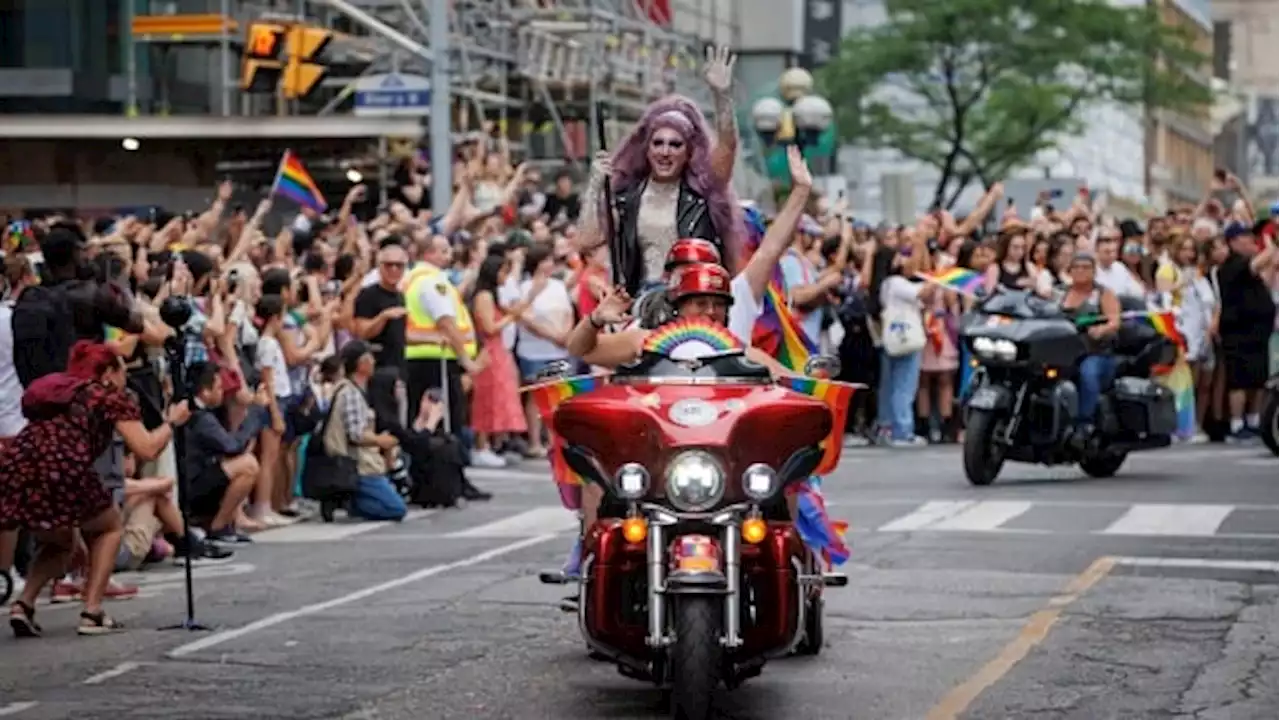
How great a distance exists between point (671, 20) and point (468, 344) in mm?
38688

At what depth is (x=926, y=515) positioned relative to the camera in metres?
20.1

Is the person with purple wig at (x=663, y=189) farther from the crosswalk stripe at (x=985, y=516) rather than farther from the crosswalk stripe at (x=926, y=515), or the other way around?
the crosswalk stripe at (x=985, y=516)

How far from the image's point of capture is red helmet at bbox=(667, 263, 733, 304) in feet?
37.9

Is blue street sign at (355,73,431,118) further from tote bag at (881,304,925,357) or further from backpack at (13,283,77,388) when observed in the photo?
backpack at (13,283,77,388)

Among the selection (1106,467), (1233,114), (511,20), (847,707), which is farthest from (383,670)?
(1233,114)

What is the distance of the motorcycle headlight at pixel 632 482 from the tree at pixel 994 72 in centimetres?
5860

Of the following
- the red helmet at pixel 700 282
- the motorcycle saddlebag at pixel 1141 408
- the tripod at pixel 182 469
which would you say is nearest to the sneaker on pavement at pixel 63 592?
the tripod at pixel 182 469

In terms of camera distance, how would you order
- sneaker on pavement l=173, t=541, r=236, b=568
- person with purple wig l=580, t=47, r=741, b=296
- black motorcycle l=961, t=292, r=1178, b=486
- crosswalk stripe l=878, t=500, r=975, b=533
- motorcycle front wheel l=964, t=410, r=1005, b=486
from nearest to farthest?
person with purple wig l=580, t=47, r=741, b=296 → sneaker on pavement l=173, t=541, r=236, b=568 → crosswalk stripe l=878, t=500, r=975, b=533 → motorcycle front wheel l=964, t=410, r=1005, b=486 → black motorcycle l=961, t=292, r=1178, b=486

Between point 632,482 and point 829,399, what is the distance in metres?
1.01

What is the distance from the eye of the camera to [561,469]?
11.9 metres

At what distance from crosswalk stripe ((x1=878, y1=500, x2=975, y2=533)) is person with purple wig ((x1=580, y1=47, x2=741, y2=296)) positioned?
20.7ft

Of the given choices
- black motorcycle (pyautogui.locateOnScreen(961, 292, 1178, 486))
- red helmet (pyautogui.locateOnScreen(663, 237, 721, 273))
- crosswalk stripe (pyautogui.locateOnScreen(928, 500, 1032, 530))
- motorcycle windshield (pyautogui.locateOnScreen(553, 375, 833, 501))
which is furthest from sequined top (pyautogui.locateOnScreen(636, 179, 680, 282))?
black motorcycle (pyautogui.locateOnScreen(961, 292, 1178, 486))

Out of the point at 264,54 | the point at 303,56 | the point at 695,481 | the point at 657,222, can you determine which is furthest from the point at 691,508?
the point at 303,56

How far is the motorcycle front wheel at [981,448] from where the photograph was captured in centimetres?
2284
